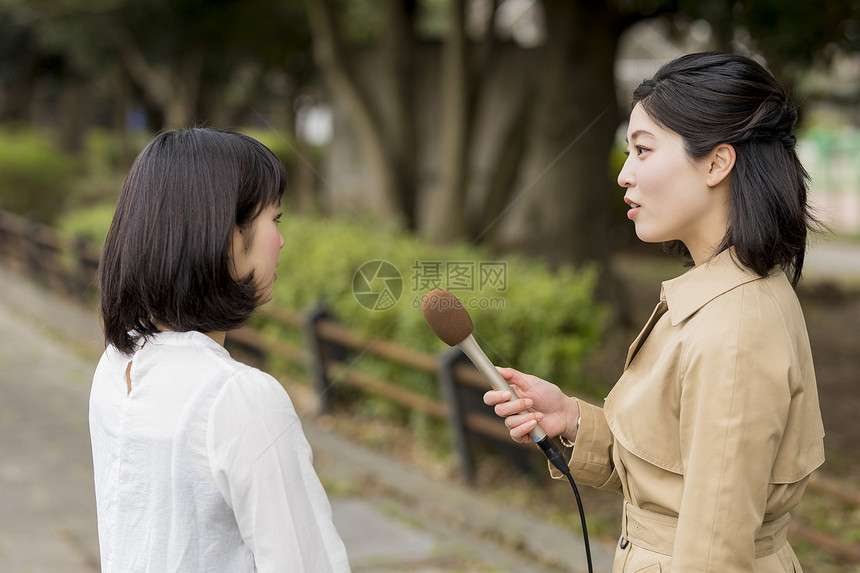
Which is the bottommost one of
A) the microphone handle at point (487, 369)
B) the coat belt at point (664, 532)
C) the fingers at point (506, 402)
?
the coat belt at point (664, 532)

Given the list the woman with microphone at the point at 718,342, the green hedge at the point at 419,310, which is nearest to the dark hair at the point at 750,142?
the woman with microphone at the point at 718,342

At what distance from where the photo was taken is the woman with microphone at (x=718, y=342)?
4.48 feet

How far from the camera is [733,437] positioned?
4.43ft

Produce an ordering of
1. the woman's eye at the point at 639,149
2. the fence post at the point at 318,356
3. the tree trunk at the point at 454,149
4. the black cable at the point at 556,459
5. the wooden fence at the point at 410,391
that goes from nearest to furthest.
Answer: the woman's eye at the point at 639,149, the black cable at the point at 556,459, the wooden fence at the point at 410,391, the fence post at the point at 318,356, the tree trunk at the point at 454,149

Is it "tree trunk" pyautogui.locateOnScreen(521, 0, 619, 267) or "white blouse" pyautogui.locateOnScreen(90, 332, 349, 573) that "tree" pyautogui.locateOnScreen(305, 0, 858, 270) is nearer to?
"tree trunk" pyautogui.locateOnScreen(521, 0, 619, 267)

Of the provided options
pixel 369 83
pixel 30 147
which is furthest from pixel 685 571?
pixel 30 147

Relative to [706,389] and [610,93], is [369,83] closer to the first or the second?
[610,93]

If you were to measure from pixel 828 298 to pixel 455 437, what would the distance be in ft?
→ 26.6

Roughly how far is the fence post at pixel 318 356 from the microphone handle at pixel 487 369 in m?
4.37

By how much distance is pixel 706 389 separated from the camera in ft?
4.53

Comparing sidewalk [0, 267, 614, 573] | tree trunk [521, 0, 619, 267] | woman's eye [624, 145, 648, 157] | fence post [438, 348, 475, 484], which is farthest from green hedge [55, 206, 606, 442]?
tree trunk [521, 0, 619, 267]

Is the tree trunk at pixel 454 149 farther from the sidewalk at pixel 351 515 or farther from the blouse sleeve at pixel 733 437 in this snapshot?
the blouse sleeve at pixel 733 437

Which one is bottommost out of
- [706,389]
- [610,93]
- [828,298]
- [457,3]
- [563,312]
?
[828,298]

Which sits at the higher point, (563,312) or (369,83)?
(369,83)
